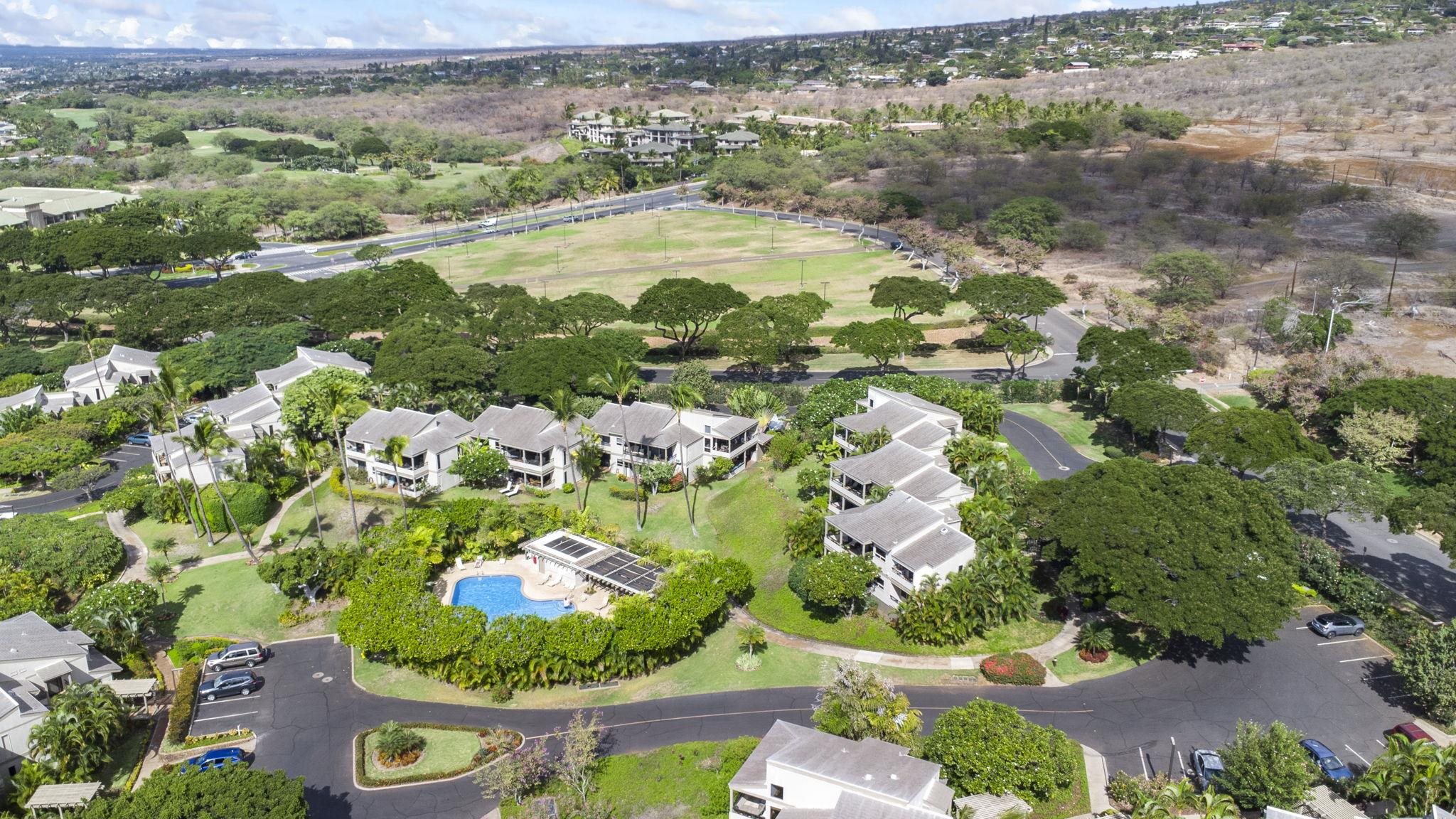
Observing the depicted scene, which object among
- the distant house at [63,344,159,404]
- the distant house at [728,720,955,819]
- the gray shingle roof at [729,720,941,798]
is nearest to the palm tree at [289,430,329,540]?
the distant house at [63,344,159,404]

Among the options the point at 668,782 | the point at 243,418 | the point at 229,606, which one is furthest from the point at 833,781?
the point at 243,418

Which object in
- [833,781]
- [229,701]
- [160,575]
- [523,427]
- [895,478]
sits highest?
[895,478]

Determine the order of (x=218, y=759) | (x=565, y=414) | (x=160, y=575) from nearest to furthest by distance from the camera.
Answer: (x=218, y=759), (x=160, y=575), (x=565, y=414)

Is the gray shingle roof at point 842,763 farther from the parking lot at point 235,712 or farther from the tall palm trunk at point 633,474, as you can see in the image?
the tall palm trunk at point 633,474

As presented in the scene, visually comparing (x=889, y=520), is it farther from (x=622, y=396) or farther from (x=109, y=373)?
(x=109, y=373)

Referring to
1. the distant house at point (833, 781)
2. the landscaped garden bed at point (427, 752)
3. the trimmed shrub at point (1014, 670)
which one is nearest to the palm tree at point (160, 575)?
the landscaped garden bed at point (427, 752)

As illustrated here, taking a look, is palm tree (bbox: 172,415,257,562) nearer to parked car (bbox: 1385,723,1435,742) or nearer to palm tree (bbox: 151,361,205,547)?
palm tree (bbox: 151,361,205,547)
